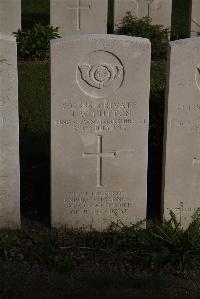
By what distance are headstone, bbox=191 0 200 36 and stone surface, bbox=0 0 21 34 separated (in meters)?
3.56

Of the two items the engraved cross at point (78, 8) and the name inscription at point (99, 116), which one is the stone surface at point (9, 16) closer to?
the engraved cross at point (78, 8)

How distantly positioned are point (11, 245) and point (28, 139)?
2793 mm

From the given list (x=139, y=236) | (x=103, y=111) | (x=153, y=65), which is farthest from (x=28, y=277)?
(x=153, y=65)

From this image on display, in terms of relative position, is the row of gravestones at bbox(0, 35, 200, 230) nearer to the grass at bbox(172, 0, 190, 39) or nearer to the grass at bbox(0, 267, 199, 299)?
the grass at bbox(0, 267, 199, 299)

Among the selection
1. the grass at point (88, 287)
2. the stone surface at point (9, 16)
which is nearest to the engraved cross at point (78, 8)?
the stone surface at point (9, 16)

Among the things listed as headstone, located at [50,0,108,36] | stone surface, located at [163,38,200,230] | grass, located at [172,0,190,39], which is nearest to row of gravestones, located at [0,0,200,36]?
headstone, located at [50,0,108,36]

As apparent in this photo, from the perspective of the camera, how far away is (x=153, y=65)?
12.8 m

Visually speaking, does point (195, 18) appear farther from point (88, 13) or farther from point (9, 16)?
point (9, 16)

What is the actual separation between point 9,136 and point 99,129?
819 mm

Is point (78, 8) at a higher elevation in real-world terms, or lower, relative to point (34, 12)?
lower

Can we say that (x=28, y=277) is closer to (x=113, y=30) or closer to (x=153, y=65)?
(x=153, y=65)

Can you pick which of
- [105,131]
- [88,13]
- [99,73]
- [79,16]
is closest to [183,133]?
[105,131]

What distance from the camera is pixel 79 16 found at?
44.5 feet

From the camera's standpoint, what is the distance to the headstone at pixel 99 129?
19.7ft
